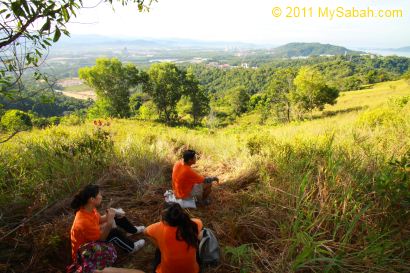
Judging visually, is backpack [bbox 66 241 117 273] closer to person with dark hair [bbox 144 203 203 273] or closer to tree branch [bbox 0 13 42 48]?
person with dark hair [bbox 144 203 203 273]

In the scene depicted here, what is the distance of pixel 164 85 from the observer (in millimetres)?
38469

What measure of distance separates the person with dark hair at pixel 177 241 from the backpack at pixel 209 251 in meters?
0.20

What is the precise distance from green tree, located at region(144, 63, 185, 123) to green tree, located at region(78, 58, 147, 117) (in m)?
1.47

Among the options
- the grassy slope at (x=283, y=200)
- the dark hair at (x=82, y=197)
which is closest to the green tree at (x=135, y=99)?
the grassy slope at (x=283, y=200)

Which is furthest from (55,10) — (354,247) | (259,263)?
(354,247)

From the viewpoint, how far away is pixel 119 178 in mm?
4535

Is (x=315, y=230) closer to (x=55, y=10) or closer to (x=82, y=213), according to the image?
(x=82, y=213)

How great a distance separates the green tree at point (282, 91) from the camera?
1436 inches

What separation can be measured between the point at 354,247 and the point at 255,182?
2.14m

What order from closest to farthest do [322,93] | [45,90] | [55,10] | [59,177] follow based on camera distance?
[55,10] < [45,90] < [59,177] < [322,93]

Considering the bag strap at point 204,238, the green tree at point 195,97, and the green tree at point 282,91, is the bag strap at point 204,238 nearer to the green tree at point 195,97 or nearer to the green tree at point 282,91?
the green tree at point 282,91

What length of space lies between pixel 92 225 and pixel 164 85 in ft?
121

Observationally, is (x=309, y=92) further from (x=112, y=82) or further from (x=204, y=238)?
(x=204, y=238)

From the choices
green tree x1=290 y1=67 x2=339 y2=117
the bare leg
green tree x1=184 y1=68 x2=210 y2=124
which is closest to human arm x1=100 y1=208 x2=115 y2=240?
the bare leg
